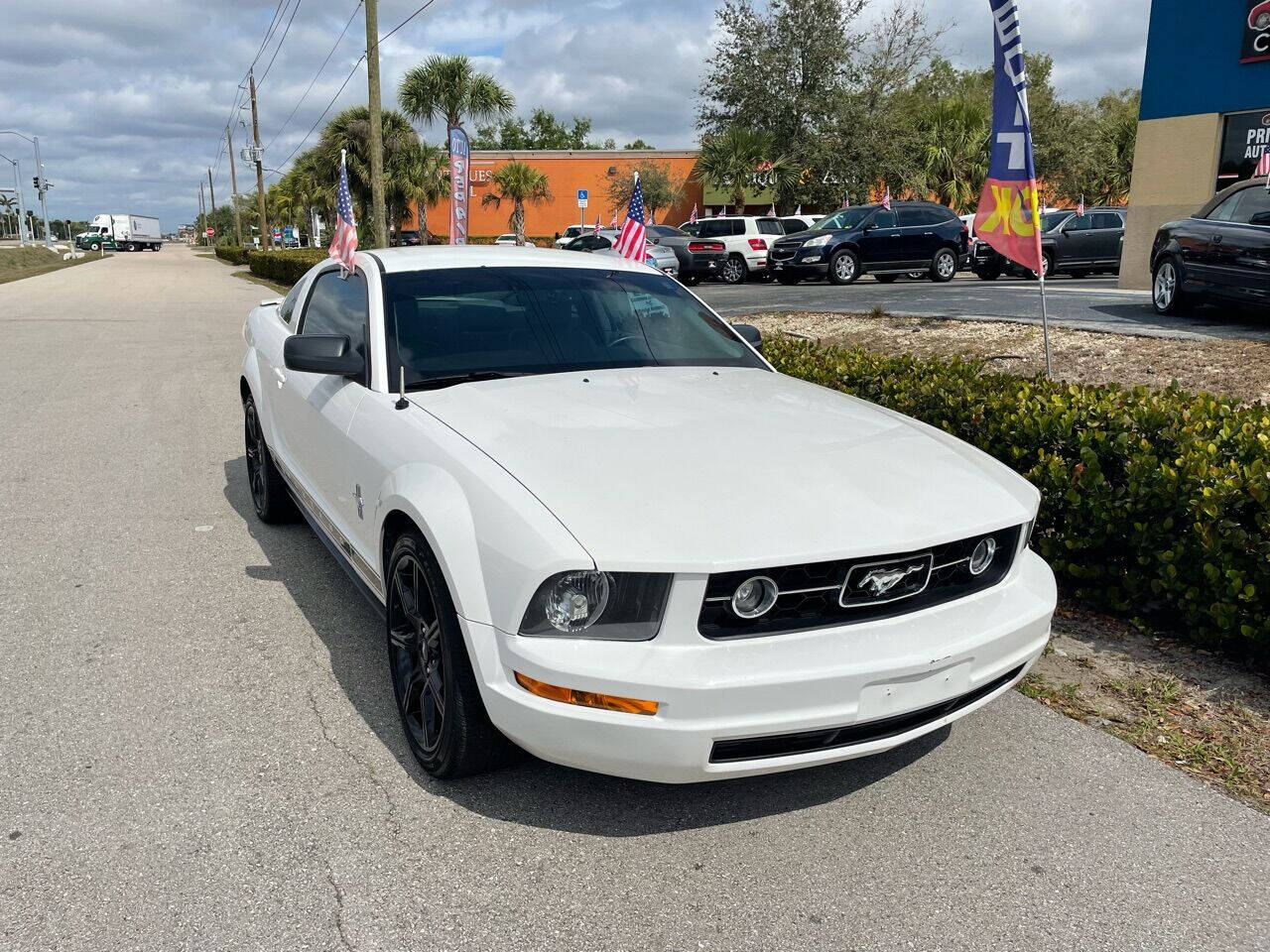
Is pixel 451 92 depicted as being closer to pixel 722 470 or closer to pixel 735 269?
pixel 735 269

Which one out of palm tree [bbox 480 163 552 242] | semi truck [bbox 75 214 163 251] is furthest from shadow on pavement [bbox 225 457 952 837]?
semi truck [bbox 75 214 163 251]

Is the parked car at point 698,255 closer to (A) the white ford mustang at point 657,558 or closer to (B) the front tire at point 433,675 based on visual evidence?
(A) the white ford mustang at point 657,558

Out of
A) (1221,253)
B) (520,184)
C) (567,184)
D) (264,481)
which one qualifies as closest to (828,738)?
(264,481)

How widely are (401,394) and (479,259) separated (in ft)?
3.59

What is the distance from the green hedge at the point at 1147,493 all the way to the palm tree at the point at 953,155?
3882 centimetres

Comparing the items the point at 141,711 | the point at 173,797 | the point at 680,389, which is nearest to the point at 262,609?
the point at 141,711

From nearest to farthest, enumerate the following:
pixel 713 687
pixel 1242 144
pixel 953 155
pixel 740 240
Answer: pixel 713 687
pixel 1242 144
pixel 740 240
pixel 953 155

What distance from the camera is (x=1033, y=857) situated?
2.77m

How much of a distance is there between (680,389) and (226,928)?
7.35ft

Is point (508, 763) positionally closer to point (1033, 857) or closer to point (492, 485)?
point (492, 485)

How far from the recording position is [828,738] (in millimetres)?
2600

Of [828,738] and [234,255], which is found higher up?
[234,255]

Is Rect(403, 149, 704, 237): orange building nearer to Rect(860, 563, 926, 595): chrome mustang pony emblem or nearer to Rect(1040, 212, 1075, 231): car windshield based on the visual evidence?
Rect(1040, 212, 1075, 231): car windshield

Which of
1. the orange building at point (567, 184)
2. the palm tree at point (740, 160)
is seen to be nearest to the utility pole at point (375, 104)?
the palm tree at point (740, 160)
